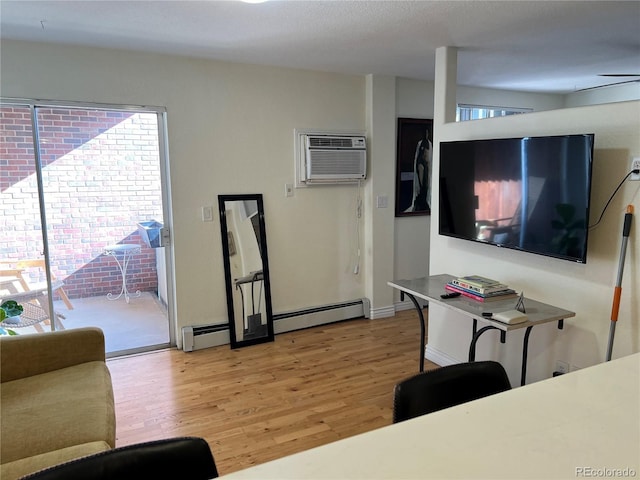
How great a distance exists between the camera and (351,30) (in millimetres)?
2965

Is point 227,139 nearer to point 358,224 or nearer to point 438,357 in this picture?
point 358,224

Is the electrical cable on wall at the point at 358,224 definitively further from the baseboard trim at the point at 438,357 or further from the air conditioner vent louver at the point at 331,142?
the baseboard trim at the point at 438,357

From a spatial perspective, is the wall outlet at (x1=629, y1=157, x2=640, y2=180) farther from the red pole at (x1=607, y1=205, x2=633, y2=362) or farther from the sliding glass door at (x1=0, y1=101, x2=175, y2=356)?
the sliding glass door at (x1=0, y1=101, x2=175, y2=356)

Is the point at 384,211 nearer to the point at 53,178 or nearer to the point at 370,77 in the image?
the point at 370,77

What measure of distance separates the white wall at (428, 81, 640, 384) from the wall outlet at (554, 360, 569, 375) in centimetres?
3

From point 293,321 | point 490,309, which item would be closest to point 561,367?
point 490,309

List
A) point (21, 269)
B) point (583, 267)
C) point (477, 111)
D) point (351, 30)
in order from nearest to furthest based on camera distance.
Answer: point (583, 267) < point (351, 30) < point (21, 269) < point (477, 111)

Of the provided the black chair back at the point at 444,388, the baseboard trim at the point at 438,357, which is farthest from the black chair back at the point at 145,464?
the baseboard trim at the point at 438,357

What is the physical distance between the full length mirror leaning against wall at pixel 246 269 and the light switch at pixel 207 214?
86 mm

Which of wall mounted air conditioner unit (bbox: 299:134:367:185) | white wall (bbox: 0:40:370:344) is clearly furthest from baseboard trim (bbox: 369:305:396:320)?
wall mounted air conditioner unit (bbox: 299:134:367:185)

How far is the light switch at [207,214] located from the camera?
13.0 feet

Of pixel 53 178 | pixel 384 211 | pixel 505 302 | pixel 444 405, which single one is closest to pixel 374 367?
pixel 505 302

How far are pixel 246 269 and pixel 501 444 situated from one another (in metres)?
3.36

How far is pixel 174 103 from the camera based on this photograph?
3736mm
